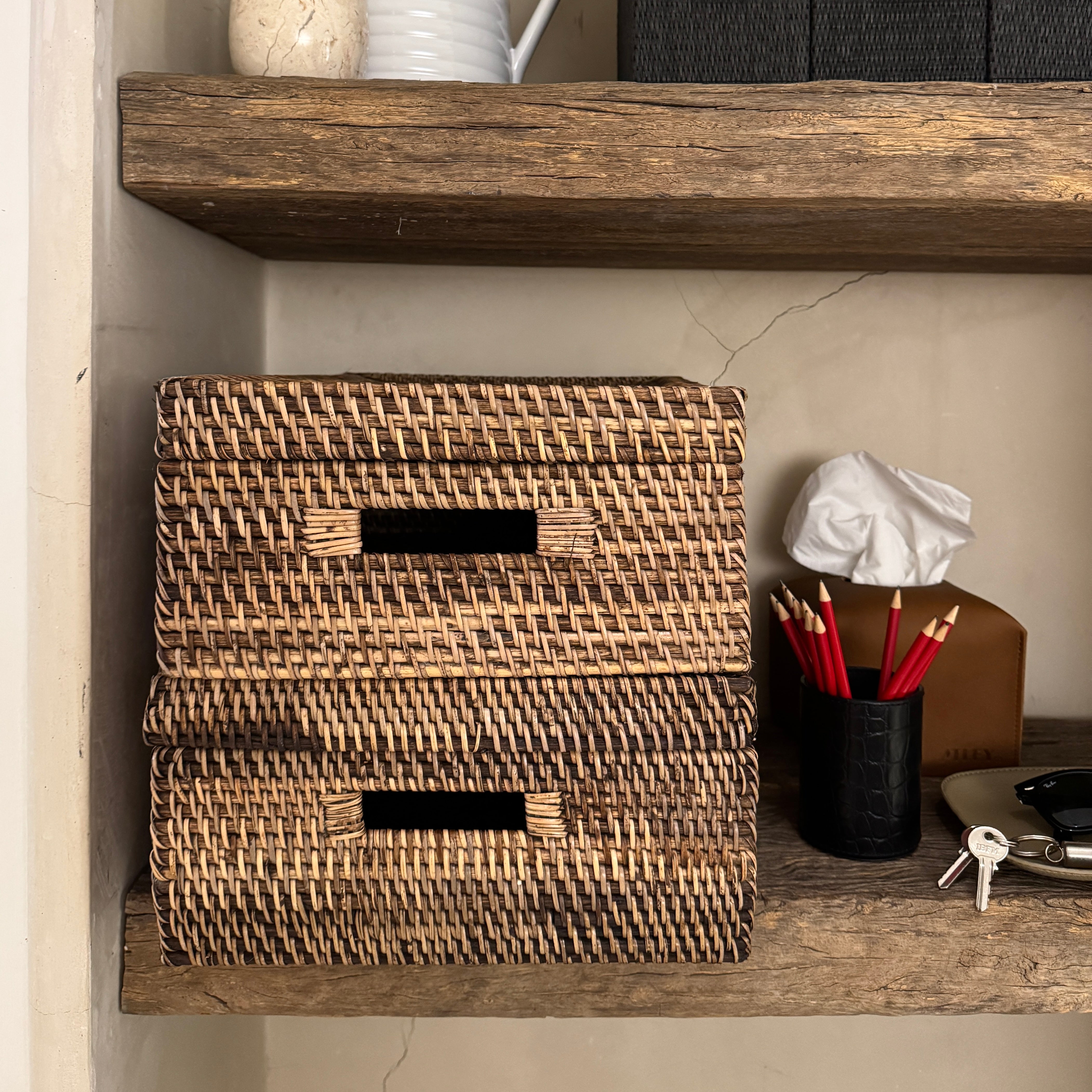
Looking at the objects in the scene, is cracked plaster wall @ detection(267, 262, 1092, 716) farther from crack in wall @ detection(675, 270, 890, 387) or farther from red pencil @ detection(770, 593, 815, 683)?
red pencil @ detection(770, 593, 815, 683)

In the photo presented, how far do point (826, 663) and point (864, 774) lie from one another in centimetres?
10

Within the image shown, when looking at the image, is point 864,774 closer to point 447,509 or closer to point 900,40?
point 447,509

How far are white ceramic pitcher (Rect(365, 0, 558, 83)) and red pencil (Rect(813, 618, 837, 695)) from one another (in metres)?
0.57

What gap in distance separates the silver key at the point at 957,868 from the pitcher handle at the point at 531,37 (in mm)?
799

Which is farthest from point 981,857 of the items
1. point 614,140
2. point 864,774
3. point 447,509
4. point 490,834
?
point 614,140

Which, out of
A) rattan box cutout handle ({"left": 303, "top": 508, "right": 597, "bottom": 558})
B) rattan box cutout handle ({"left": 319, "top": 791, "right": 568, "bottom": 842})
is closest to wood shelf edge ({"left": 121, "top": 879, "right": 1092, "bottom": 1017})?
rattan box cutout handle ({"left": 319, "top": 791, "right": 568, "bottom": 842})

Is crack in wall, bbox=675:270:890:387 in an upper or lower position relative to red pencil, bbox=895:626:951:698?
upper

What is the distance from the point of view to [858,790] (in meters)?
0.82

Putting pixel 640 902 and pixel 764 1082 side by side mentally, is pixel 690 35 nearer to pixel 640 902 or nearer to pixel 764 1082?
pixel 640 902

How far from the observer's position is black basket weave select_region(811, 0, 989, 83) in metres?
0.80

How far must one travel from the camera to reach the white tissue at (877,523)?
1059mm

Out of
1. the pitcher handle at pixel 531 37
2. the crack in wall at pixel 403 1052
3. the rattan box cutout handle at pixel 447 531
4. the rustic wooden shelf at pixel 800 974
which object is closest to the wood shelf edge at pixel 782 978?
the rustic wooden shelf at pixel 800 974

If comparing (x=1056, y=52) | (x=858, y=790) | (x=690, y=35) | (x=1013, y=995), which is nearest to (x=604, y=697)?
(x=858, y=790)

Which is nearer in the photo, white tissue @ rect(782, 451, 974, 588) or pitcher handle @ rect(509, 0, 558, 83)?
pitcher handle @ rect(509, 0, 558, 83)
